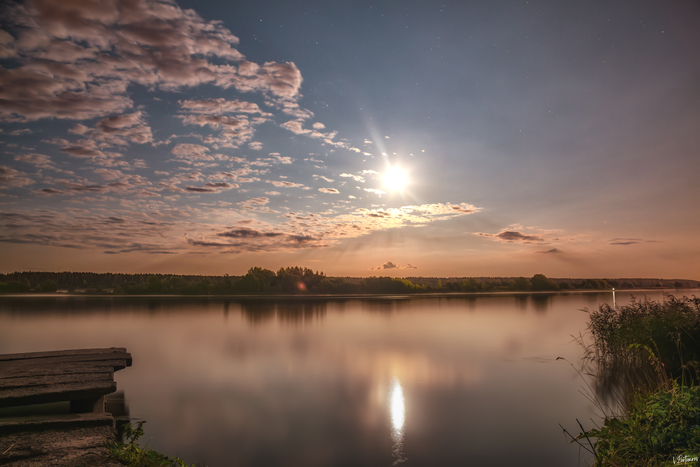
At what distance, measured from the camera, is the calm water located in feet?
20.6

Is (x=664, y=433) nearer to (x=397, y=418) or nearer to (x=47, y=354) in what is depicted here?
(x=397, y=418)

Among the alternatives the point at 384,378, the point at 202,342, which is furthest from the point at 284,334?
the point at 384,378

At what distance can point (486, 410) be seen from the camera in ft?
27.0

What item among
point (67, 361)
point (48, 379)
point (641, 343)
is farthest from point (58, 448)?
point (641, 343)

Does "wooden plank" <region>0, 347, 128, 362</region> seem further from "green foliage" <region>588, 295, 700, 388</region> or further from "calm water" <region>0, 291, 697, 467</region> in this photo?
"green foliage" <region>588, 295, 700, 388</region>

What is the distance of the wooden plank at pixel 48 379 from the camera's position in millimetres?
5871

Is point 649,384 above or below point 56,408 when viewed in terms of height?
above

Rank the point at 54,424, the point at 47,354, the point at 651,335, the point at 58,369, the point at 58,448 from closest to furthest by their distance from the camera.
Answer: the point at 58,448 < the point at 54,424 < the point at 58,369 < the point at 47,354 < the point at 651,335

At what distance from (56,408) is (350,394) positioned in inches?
226

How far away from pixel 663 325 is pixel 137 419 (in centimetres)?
1204

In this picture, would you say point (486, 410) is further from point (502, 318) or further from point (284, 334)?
point (502, 318)

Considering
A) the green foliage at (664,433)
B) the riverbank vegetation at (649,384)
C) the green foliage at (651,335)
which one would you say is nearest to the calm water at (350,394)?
the riverbank vegetation at (649,384)

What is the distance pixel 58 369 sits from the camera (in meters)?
7.11

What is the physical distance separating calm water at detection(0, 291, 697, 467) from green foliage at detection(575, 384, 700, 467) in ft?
9.20
